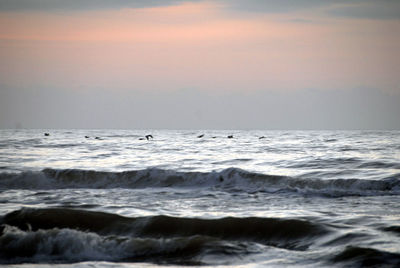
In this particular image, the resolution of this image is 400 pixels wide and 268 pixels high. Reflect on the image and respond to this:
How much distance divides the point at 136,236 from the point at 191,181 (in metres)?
7.22

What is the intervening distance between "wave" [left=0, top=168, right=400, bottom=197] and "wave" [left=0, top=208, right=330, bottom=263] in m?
4.73

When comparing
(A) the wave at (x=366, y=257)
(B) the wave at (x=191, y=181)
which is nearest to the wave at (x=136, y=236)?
(A) the wave at (x=366, y=257)

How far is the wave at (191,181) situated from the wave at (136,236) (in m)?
4.73

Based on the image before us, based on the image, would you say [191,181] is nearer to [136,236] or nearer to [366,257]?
[136,236]

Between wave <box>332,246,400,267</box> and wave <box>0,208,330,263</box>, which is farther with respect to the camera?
wave <box>0,208,330,263</box>

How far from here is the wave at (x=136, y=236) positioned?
6008 mm

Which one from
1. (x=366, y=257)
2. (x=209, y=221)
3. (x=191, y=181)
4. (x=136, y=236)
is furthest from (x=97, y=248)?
(x=191, y=181)

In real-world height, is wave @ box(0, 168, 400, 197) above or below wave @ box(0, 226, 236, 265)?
above

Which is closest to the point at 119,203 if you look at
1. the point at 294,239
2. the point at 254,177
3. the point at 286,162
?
the point at 294,239

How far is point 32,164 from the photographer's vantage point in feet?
62.6

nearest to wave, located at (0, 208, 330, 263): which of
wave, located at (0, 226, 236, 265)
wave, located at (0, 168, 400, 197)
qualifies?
wave, located at (0, 226, 236, 265)

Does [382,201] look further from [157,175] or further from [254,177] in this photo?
[157,175]

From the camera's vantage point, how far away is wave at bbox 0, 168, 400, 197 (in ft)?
41.1

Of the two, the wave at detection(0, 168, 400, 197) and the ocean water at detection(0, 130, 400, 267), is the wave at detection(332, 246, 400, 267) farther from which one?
the wave at detection(0, 168, 400, 197)
